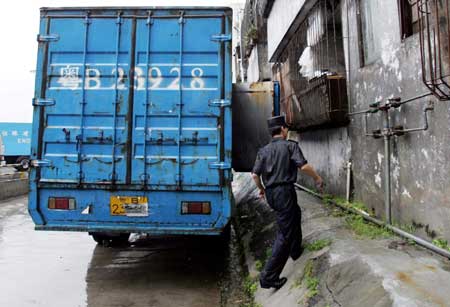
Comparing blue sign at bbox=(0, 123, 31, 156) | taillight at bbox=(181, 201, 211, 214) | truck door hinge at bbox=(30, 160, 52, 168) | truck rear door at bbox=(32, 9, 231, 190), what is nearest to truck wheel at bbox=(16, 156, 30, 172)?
blue sign at bbox=(0, 123, 31, 156)

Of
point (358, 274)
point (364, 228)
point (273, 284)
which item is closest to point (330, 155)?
point (364, 228)

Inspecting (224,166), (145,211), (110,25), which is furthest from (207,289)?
(110,25)

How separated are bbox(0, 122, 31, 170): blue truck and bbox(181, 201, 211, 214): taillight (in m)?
29.2

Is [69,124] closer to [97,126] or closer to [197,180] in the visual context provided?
[97,126]

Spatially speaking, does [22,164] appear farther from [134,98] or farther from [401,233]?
[401,233]

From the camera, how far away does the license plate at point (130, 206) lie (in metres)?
5.20

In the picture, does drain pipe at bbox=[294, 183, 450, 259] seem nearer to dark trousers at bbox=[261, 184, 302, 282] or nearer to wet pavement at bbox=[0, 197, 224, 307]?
dark trousers at bbox=[261, 184, 302, 282]

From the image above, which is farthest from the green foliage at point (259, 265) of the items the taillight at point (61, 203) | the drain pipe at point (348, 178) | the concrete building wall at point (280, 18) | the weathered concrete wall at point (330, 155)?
the concrete building wall at point (280, 18)

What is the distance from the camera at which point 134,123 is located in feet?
17.1

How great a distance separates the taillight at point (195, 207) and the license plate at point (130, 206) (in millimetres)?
483

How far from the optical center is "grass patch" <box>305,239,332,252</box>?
181 inches

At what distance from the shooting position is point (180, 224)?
521cm

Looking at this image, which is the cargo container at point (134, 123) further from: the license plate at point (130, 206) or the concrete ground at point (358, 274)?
the concrete ground at point (358, 274)

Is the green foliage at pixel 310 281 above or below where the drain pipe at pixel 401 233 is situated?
below
